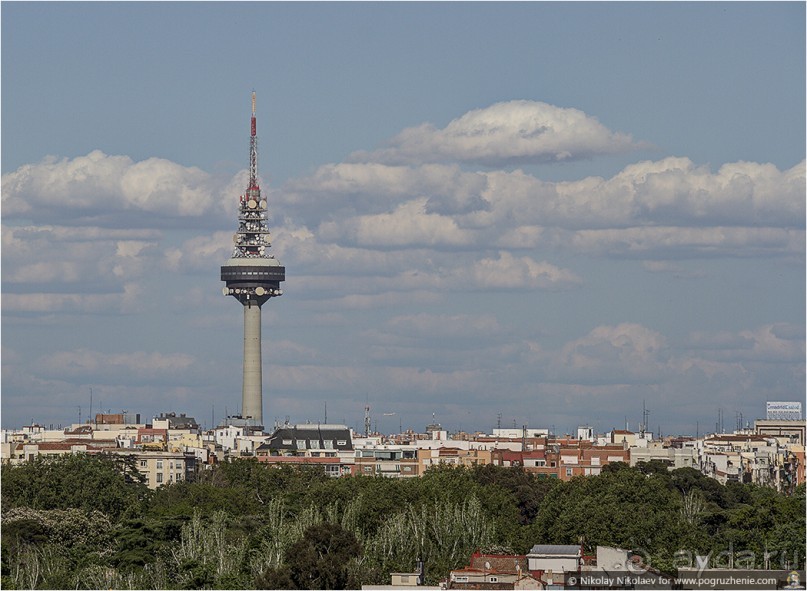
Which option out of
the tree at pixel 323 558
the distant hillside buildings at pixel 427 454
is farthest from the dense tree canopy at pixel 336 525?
the distant hillside buildings at pixel 427 454

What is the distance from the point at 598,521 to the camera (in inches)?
3821

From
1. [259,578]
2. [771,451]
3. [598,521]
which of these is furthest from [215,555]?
[771,451]

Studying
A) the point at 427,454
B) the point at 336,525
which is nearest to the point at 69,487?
the point at 336,525

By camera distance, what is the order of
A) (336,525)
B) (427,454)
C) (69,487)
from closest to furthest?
(336,525)
(69,487)
(427,454)

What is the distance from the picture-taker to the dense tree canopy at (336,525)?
72688 millimetres

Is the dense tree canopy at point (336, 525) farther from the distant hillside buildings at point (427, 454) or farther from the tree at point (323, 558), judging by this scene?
the distant hillside buildings at point (427, 454)

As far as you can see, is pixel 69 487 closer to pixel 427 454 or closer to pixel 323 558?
pixel 323 558

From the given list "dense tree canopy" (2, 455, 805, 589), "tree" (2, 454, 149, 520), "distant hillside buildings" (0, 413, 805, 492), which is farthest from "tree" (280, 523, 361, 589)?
"distant hillside buildings" (0, 413, 805, 492)

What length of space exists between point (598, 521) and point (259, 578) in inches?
1217

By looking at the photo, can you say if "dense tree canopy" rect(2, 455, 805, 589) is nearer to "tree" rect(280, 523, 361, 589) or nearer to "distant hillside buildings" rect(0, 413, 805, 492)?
"tree" rect(280, 523, 361, 589)

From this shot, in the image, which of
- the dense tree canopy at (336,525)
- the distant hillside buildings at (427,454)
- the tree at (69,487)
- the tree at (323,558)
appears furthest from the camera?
the distant hillside buildings at (427,454)

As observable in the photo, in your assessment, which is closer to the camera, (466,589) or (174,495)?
(466,589)

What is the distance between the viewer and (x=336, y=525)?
81.2 m

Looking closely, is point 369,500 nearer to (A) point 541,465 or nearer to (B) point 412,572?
(B) point 412,572
